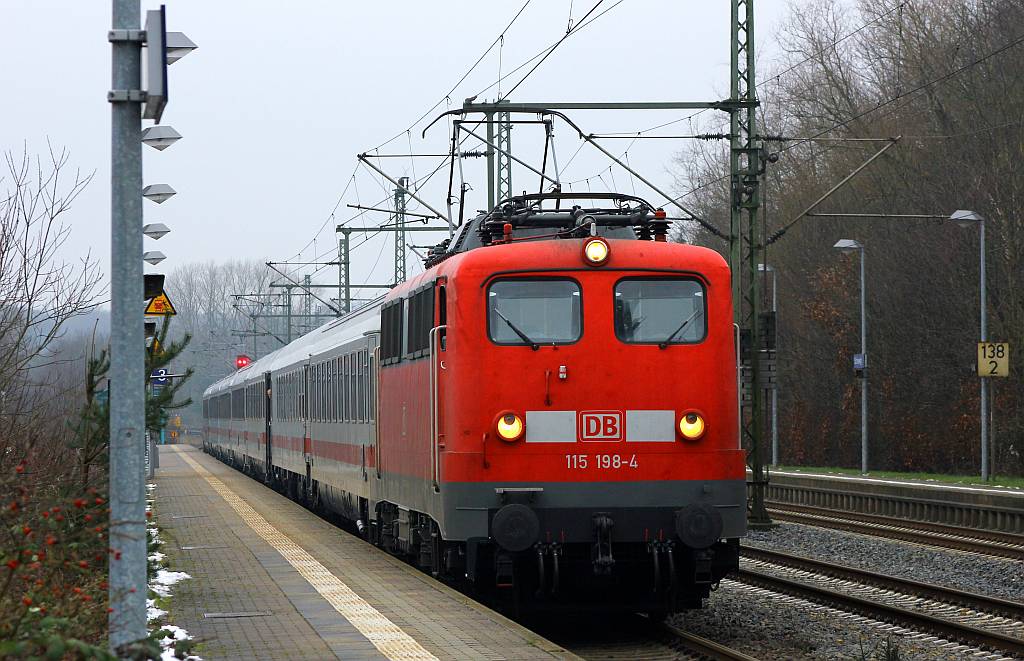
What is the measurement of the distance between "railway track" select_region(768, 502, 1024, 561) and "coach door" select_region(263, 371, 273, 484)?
1199cm

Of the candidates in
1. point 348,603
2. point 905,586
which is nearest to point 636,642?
point 348,603

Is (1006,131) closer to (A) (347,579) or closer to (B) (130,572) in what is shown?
(A) (347,579)

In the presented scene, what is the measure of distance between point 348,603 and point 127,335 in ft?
18.2

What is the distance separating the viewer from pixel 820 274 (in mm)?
48188

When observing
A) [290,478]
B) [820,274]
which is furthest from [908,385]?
[290,478]

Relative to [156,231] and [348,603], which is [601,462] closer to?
[348,603]

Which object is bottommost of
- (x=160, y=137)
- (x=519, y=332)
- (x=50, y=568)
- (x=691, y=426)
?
(x=50, y=568)

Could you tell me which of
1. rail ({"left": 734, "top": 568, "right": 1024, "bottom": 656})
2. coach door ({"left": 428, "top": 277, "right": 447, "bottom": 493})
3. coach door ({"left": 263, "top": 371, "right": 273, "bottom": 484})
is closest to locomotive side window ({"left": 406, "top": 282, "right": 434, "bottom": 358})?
coach door ({"left": 428, "top": 277, "right": 447, "bottom": 493})

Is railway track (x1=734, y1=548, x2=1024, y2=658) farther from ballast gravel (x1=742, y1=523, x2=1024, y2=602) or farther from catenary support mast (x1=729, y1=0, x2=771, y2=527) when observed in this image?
catenary support mast (x1=729, y1=0, x2=771, y2=527)

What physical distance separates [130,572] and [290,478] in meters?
24.0

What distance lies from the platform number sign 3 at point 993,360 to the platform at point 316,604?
555 inches

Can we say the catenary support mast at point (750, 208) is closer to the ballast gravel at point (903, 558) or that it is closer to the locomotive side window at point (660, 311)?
the ballast gravel at point (903, 558)

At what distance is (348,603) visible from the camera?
12133 millimetres

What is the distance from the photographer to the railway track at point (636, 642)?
36.9ft
